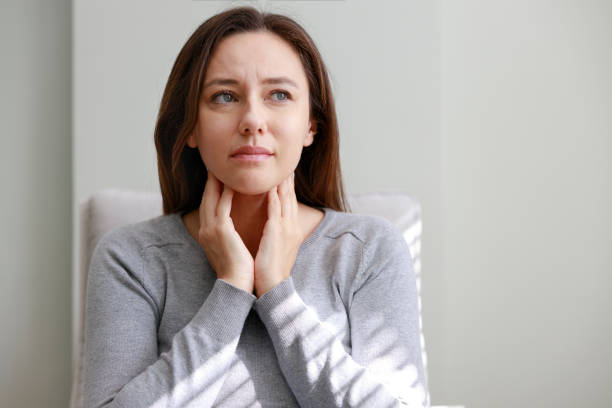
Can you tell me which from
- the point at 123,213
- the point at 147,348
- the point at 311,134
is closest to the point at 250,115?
the point at 311,134

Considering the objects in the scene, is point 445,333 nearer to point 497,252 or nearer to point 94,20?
point 497,252

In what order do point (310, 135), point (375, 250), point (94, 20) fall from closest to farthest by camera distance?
point (375, 250) → point (310, 135) → point (94, 20)

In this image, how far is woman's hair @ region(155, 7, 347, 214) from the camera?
129cm

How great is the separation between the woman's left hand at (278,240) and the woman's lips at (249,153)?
4.7 inches

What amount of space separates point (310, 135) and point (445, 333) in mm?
1182

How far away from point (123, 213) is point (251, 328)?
59 cm

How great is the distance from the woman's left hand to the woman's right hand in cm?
2

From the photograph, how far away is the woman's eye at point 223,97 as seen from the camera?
1.26 metres

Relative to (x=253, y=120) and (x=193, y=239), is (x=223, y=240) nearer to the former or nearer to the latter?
(x=193, y=239)

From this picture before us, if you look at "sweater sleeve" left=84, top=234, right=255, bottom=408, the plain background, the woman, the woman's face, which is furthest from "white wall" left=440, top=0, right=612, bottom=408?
"sweater sleeve" left=84, top=234, right=255, bottom=408

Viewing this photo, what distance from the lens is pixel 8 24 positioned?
2.29 m

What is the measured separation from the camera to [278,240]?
4.15ft

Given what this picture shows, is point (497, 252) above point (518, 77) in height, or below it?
below

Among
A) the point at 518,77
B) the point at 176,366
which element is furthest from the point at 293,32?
the point at 518,77
